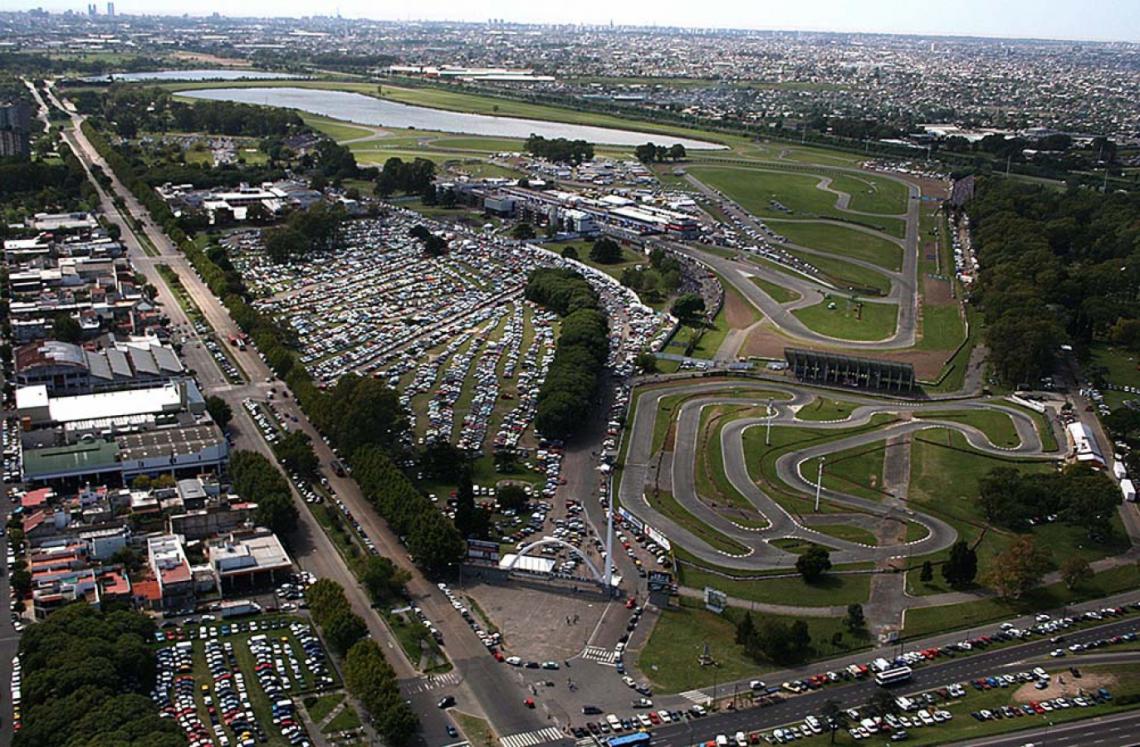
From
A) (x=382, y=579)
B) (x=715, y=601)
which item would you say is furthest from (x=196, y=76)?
(x=715, y=601)

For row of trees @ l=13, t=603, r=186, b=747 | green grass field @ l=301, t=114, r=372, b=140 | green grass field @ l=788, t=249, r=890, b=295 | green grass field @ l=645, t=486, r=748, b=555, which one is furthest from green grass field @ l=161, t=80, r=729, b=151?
row of trees @ l=13, t=603, r=186, b=747

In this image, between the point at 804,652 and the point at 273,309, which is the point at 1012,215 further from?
the point at 804,652

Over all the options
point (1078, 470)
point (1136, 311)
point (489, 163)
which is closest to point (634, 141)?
point (489, 163)

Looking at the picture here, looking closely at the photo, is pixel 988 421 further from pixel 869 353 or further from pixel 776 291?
pixel 776 291

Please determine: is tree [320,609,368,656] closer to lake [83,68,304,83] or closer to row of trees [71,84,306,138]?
row of trees [71,84,306,138]

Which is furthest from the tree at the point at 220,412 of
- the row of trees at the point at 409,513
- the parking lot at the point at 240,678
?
the parking lot at the point at 240,678
